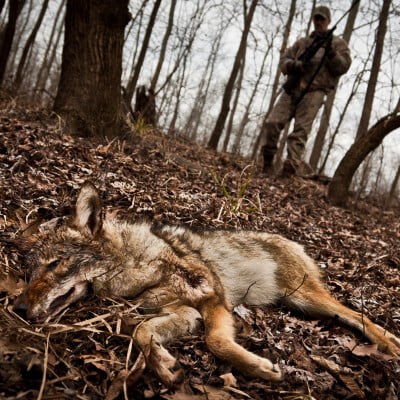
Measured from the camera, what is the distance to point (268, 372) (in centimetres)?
212

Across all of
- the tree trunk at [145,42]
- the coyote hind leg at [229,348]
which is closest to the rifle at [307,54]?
the tree trunk at [145,42]

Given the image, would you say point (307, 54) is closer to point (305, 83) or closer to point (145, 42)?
point (305, 83)

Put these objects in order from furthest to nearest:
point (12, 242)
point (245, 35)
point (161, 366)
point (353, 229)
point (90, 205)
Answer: point (245, 35)
point (353, 229)
point (12, 242)
point (90, 205)
point (161, 366)

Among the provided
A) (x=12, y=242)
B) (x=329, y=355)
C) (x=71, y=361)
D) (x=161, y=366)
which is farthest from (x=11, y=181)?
(x=329, y=355)

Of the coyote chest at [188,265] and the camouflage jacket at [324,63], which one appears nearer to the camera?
the coyote chest at [188,265]

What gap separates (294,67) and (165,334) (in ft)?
25.0

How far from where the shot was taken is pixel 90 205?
278cm

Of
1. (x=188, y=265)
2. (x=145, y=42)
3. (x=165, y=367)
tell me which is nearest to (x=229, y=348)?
(x=165, y=367)

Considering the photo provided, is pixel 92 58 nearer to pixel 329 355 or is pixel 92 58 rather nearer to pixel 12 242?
pixel 12 242

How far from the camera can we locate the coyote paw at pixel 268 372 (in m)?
2.12

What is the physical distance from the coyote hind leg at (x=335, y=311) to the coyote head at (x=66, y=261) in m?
1.85

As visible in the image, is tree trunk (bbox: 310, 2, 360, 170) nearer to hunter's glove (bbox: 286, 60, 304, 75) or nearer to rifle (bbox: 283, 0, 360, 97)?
rifle (bbox: 283, 0, 360, 97)

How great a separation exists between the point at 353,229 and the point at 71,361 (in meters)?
5.88

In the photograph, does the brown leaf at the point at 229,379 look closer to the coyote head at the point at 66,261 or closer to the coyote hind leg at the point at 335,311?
the coyote head at the point at 66,261
